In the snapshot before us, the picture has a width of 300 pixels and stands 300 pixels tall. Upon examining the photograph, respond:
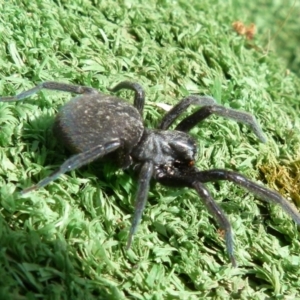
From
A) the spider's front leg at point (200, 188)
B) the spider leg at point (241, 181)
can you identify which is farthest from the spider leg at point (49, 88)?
the spider leg at point (241, 181)

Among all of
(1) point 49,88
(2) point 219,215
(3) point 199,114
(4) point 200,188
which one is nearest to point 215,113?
(3) point 199,114

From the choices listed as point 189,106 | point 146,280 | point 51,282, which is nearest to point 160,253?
point 146,280

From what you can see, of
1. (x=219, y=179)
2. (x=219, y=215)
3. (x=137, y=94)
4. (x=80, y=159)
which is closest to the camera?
(x=80, y=159)

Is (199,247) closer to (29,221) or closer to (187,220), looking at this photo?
(187,220)

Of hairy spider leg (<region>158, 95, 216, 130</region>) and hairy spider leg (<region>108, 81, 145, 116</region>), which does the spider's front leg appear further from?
hairy spider leg (<region>108, 81, 145, 116</region>)

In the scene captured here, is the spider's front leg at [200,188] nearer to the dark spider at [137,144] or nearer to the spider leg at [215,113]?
the dark spider at [137,144]

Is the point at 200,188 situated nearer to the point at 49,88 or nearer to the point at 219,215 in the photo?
the point at 219,215
